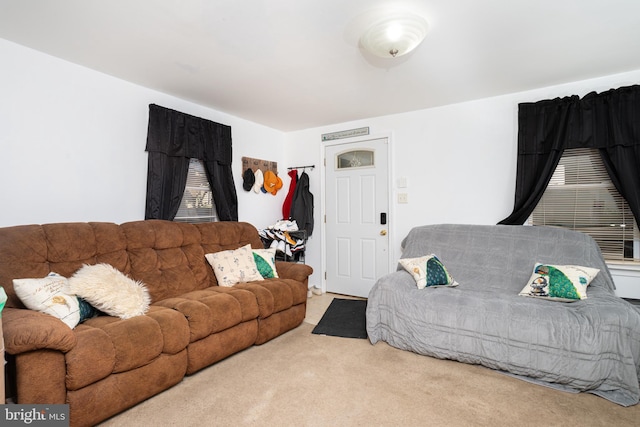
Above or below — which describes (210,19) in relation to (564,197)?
above

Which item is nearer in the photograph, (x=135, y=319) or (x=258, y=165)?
(x=135, y=319)

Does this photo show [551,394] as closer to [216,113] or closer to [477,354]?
[477,354]

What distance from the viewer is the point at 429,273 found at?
2.84 meters

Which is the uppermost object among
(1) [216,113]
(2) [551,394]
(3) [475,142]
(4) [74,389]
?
(1) [216,113]

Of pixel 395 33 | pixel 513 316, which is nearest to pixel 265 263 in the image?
pixel 513 316

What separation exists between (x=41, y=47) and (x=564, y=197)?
4.63 metres

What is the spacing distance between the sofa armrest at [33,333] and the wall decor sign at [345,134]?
3558mm

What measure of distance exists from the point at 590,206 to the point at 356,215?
2431 mm

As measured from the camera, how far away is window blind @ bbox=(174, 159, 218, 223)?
133 inches

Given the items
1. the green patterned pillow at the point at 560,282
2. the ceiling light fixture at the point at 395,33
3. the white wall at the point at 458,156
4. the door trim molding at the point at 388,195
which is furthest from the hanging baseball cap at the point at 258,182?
the green patterned pillow at the point at 560,282

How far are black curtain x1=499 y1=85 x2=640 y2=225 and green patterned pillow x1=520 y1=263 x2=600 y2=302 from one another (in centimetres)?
75

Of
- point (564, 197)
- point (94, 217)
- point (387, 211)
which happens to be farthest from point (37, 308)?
point (564, 197)

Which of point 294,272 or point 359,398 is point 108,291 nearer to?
point 294,272

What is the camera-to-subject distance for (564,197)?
3064 mm
